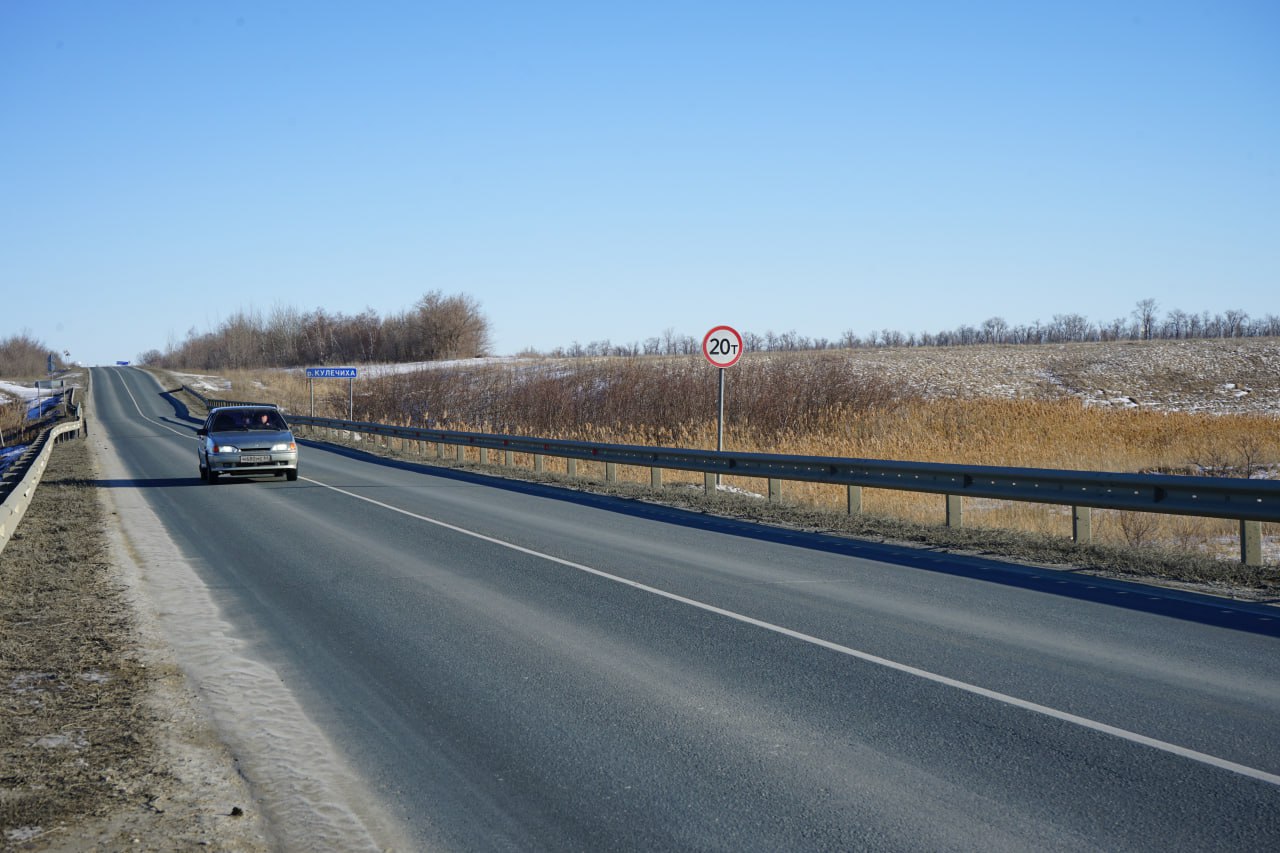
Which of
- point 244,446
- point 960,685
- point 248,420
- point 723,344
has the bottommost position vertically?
point 960,685

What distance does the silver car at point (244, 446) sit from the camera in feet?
72.8

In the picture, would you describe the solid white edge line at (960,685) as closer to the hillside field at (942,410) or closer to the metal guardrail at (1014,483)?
the metal guardrail at (1014,483)

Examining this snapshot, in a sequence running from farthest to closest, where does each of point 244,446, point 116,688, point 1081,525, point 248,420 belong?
1. point 248,420
2. point 244,446
3. point 1081,525
4. point 116,688

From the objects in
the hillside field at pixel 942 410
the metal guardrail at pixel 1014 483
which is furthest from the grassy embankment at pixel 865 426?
the metal guardrail at pixel 1014 483

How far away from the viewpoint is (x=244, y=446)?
2230 cm

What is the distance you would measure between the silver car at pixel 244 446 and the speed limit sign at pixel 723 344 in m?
9.50

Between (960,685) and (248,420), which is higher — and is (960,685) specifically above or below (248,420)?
below

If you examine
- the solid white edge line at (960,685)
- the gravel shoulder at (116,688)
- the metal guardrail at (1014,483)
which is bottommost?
the solid white edge line at (960,685)

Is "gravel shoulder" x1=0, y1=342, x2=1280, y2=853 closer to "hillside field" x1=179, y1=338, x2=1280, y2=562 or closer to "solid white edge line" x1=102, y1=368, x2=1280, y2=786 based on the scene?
"hillside field" x1=179, y1=338, x2=1280, y2=562

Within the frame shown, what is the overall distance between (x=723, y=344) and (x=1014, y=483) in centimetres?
762

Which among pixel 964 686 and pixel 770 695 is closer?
pixel 770 695

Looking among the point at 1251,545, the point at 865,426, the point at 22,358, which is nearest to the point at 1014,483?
the point at 1251,545

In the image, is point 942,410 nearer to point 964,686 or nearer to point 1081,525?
point 1081,525

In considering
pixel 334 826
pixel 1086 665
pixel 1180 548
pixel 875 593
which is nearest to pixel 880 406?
pixel 1180 548
